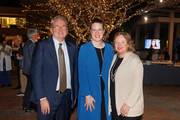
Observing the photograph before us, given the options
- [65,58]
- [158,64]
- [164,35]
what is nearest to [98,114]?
[65,58]

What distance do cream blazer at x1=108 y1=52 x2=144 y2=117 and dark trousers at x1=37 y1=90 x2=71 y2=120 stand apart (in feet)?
2.24

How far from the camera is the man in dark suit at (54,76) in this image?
2074 mm

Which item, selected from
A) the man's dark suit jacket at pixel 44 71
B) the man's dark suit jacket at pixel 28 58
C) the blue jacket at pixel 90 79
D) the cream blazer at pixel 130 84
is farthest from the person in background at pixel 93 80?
the man's dark suit jacket at pixel 28 58

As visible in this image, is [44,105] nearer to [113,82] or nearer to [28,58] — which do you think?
[113,82]

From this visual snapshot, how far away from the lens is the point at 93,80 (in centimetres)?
230

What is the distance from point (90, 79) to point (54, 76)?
51 centimetres

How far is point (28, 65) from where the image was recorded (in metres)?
4.25

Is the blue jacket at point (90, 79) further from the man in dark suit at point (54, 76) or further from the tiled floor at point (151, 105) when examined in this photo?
the tiled floor at point (151, 105)

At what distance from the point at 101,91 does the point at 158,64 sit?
5.98 m

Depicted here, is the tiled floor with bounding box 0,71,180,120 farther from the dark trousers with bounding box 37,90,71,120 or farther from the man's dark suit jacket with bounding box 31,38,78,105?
the man's dark suit jacket with bounding box 31,38,78,105

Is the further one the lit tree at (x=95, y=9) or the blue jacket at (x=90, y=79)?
the lit tree at (x=95, y=9)

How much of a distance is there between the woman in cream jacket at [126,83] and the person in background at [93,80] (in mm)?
150

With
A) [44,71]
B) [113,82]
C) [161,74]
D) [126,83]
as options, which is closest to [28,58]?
[44,71]

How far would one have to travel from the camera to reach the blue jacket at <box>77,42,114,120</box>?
2.30 metres
